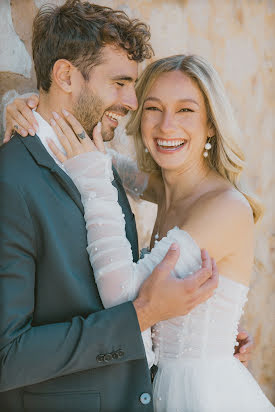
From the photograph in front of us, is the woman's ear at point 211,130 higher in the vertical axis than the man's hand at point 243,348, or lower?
higher

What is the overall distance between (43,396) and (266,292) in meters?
2.12

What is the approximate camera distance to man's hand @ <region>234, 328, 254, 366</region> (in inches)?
92.9

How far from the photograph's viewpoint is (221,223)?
1953 mm

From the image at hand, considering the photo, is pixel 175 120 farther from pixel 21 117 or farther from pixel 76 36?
pixel 21 117

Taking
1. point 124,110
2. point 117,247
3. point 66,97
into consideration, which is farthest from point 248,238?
point 66,97

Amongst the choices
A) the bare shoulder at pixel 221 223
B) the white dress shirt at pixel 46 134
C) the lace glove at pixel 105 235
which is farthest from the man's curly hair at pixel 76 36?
the bare shoulder at pixel 221 223

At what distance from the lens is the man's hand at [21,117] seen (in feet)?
5.90

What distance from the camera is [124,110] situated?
2.12 m

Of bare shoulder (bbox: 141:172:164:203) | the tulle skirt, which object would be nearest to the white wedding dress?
the tulle skirt

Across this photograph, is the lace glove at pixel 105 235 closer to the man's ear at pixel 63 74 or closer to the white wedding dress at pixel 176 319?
the white wedding dress at pixel 176 319

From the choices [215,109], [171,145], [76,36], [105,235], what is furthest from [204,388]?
[76,36]

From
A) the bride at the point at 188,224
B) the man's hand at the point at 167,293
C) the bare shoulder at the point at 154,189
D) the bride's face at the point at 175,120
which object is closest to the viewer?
the man's hand at the point at 167,293

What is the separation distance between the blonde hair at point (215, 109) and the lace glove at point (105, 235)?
2.03 feet

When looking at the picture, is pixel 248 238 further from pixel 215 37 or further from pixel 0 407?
pixel 215 37
